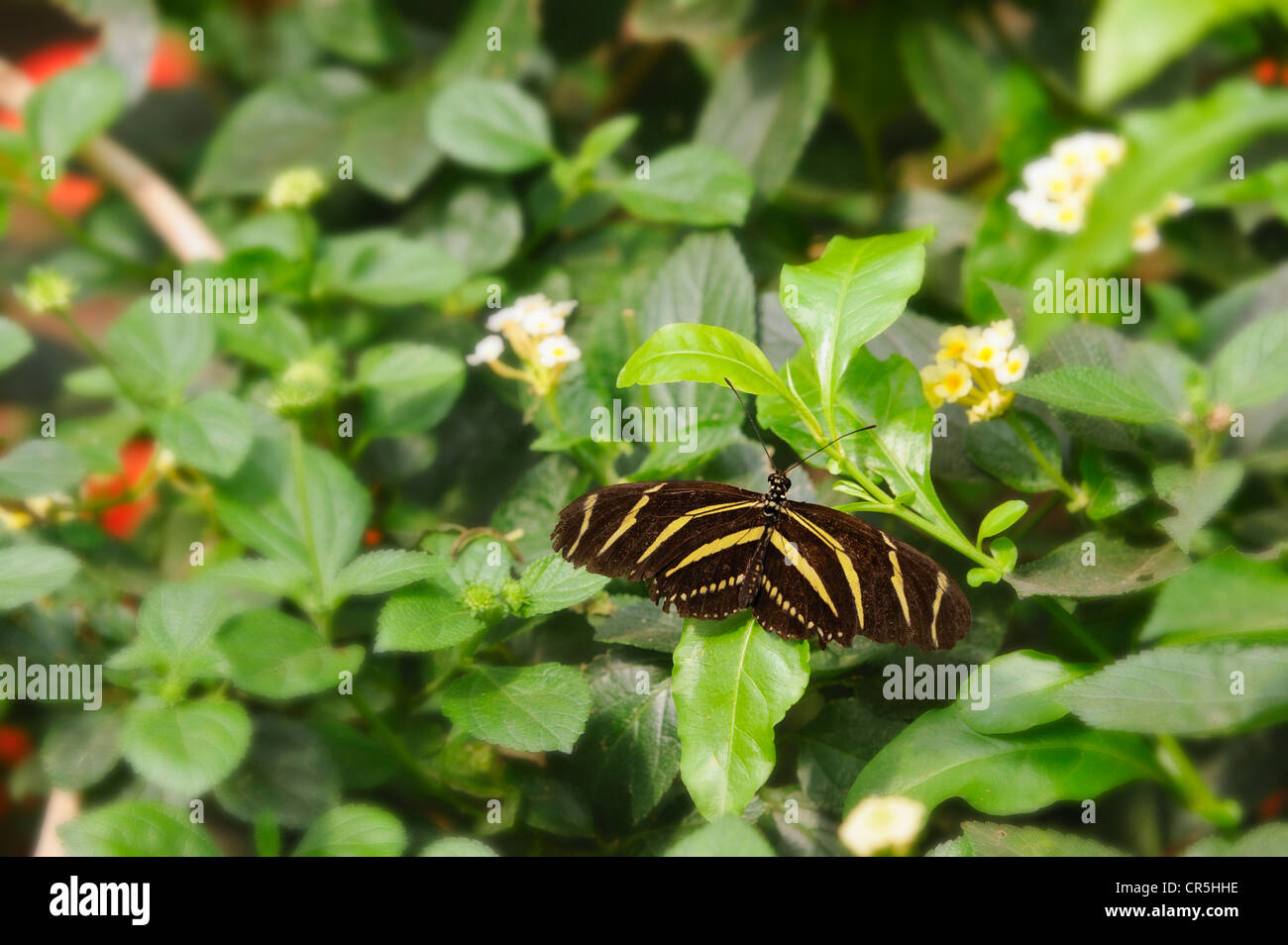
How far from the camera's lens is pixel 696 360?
27.1 inches

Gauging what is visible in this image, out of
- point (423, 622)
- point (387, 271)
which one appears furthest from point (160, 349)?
point (423, 622)

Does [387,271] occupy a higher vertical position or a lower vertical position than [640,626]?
higher

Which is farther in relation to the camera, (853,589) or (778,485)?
(778,485)

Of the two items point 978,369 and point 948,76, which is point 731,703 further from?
point 948,76

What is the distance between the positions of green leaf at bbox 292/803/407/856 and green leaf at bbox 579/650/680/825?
0.51 feet

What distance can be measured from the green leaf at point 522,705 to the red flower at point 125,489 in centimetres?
52

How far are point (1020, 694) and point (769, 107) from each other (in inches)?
32.2

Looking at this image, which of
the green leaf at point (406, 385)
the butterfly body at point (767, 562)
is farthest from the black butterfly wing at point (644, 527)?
the green leaf at point (406, 385)

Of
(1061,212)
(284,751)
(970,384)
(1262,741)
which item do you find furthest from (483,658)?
(1262,741)

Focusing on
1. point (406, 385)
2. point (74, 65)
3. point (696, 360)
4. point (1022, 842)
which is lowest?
point (1022, 842)

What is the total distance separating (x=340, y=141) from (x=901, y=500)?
0.93 m

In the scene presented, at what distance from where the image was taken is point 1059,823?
2.73 ft

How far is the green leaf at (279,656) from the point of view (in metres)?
0.72

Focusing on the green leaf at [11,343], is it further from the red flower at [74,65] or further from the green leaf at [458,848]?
the green leaf at [458,848]
